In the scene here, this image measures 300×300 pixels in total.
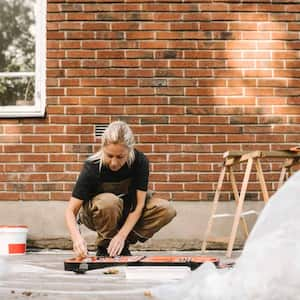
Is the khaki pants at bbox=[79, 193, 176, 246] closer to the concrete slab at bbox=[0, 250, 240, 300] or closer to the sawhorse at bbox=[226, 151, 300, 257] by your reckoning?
the concrete slab at bbox=[0, 250, 240, 300]

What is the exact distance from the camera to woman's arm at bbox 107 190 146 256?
157 inches

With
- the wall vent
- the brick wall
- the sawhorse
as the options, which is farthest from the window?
the sawhorse

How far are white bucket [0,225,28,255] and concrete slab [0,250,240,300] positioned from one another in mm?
1159

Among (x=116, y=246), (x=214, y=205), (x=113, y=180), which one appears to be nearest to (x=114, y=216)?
(x=113, y=180)

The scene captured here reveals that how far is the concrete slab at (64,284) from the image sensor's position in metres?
2.75

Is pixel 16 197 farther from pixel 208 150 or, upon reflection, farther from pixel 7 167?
pixel 208 150

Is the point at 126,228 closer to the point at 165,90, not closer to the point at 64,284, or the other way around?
the point at 64,284

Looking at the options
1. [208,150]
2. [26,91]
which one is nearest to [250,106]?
[208,150]

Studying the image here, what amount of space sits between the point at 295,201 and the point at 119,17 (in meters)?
3.93

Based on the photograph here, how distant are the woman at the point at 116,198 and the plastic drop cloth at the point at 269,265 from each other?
5.27 ft

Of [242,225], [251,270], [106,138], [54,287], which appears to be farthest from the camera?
[242,225]

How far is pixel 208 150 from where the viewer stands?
5.87m

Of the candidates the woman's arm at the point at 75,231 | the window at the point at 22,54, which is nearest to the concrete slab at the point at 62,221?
the window at the point at 22,54

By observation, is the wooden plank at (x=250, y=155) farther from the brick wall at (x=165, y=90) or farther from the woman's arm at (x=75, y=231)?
the woman's arm at (x=75, y=231)
